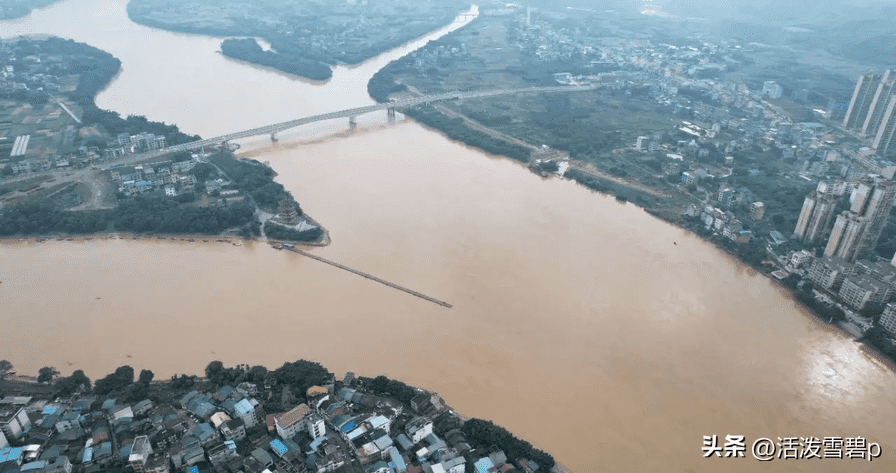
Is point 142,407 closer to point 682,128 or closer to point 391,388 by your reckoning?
point 391,388

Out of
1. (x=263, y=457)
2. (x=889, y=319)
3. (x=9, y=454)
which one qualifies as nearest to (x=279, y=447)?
(x=263, y=457)

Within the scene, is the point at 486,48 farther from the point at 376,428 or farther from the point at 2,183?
the point at 376,428

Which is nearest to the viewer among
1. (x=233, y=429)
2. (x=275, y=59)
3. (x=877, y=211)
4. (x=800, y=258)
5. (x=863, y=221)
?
(x=233, y=429)

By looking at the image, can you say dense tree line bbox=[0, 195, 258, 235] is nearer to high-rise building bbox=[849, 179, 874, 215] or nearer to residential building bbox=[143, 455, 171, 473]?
residential building bbox=[143, 455, 171, 473]

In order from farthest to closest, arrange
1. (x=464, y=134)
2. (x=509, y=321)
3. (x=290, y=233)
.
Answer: (x=464, y=134) → (x=290, y=233) → (x=509, y=321)

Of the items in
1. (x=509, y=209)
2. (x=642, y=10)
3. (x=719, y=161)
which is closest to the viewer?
(x=509, y=209)

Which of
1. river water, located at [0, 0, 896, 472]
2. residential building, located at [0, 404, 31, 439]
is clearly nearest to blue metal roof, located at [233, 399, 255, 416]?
river water, located at [0, 0, 896, 472]

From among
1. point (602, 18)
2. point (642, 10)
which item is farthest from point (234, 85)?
point (642, 10)
